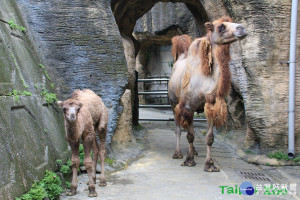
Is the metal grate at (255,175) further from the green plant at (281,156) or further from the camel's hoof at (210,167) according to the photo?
the green plant at (281,156)

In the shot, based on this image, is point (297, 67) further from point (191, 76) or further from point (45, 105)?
point (45, 105)

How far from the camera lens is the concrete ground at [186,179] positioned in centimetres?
396

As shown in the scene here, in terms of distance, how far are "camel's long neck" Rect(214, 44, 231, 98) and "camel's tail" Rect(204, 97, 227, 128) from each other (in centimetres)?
12

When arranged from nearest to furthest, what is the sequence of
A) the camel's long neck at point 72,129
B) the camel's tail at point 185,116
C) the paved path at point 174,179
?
the camel's long neck at point 72,129 < the paved path at point 174,179 < the camel's tail at point 185,116

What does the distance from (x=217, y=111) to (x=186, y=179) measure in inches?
44.3

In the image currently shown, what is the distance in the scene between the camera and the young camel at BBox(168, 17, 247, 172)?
4.93 m

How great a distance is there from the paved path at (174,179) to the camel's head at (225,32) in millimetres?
2040

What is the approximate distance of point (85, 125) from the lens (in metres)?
3.86

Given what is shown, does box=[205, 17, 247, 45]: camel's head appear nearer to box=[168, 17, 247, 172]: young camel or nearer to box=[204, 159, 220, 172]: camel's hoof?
box=[168, 17, 247, 172]: young camel

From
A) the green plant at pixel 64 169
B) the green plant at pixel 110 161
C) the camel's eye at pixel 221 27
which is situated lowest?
the green plant at pixel 110 161

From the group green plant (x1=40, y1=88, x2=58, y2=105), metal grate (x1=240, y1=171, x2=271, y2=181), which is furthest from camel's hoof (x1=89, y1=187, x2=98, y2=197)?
metal grate (x1=240, y1=171, x2=271, y2=181)

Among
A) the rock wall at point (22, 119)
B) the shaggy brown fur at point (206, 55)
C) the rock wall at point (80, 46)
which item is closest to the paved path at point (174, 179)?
the rock wall at point (22, 119)

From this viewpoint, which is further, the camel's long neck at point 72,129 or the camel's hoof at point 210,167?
the camel's hoof at point 210,167

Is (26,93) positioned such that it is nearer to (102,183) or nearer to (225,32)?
(102,183)
